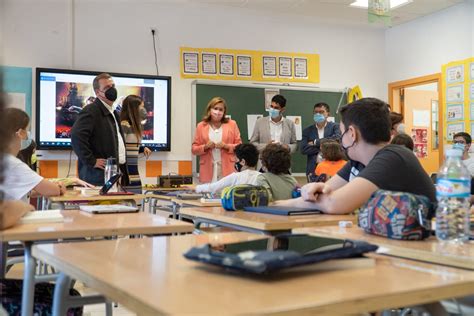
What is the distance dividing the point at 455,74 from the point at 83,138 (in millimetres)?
4734

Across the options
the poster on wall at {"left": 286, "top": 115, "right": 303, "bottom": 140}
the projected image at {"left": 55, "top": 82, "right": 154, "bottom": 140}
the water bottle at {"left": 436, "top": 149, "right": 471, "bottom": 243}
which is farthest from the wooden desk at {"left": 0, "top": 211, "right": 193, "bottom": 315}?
the poster on wall at {"left": 286, "top": 115, "right": 303, "bottom": 140}

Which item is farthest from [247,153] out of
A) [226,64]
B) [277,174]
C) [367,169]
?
Answer: [226,64]

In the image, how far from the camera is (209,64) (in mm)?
6594

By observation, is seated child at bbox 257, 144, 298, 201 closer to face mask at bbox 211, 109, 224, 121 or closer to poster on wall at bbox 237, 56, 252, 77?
face mask at bbox 211, 109, 224, 121

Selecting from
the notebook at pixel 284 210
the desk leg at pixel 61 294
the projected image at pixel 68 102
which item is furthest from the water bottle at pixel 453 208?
the projected image at pixel 68 102

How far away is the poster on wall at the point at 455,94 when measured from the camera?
645cm

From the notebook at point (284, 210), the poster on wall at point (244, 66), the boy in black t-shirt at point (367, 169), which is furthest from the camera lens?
the poster on wall at point (244, 66)

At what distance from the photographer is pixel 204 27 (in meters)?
6.58

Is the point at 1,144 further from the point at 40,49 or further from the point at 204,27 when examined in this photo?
the point at 204,27

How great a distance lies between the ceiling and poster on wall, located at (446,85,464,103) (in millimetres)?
1053

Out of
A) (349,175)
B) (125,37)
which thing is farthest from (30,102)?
(349,175)

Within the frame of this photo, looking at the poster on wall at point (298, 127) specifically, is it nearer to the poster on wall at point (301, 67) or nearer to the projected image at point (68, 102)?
the poster on wall at point (301, 67)

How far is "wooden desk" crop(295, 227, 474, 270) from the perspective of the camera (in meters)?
1.03

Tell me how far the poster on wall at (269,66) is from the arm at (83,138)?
3374 millimetres
